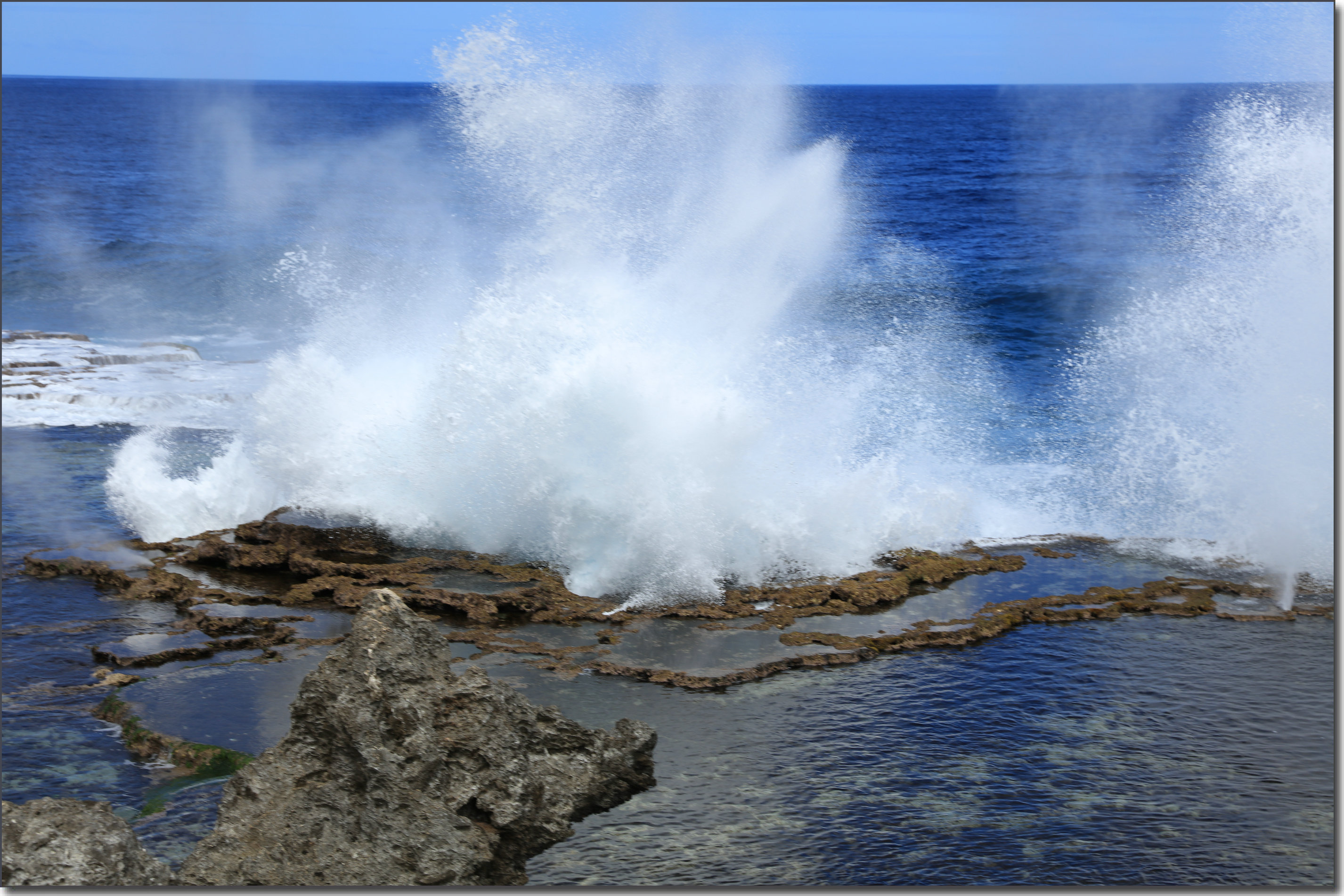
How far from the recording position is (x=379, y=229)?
33.7m

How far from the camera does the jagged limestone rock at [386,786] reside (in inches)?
232

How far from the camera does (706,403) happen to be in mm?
11734

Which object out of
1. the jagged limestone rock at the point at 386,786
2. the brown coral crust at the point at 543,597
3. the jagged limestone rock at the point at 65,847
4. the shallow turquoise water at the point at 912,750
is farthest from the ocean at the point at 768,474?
the jagged limestone rock at the point at 65,847

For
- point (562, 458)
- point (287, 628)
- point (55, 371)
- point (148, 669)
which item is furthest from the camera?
point (55, 371)

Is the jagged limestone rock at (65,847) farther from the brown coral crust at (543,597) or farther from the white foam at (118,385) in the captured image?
the white foam at (118,385)

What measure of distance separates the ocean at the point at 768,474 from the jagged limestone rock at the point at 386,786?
49 cm

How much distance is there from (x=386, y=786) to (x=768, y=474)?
6.78 meters

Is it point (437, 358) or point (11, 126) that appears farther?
point (11, 126)

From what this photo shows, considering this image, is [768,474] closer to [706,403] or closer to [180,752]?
[706,403]

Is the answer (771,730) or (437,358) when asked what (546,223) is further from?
(771,730)

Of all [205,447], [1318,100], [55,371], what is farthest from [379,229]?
[1318,100]

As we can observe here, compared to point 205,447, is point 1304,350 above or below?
above

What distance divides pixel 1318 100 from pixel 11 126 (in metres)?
69.1

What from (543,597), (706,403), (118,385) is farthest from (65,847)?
(118,385)
